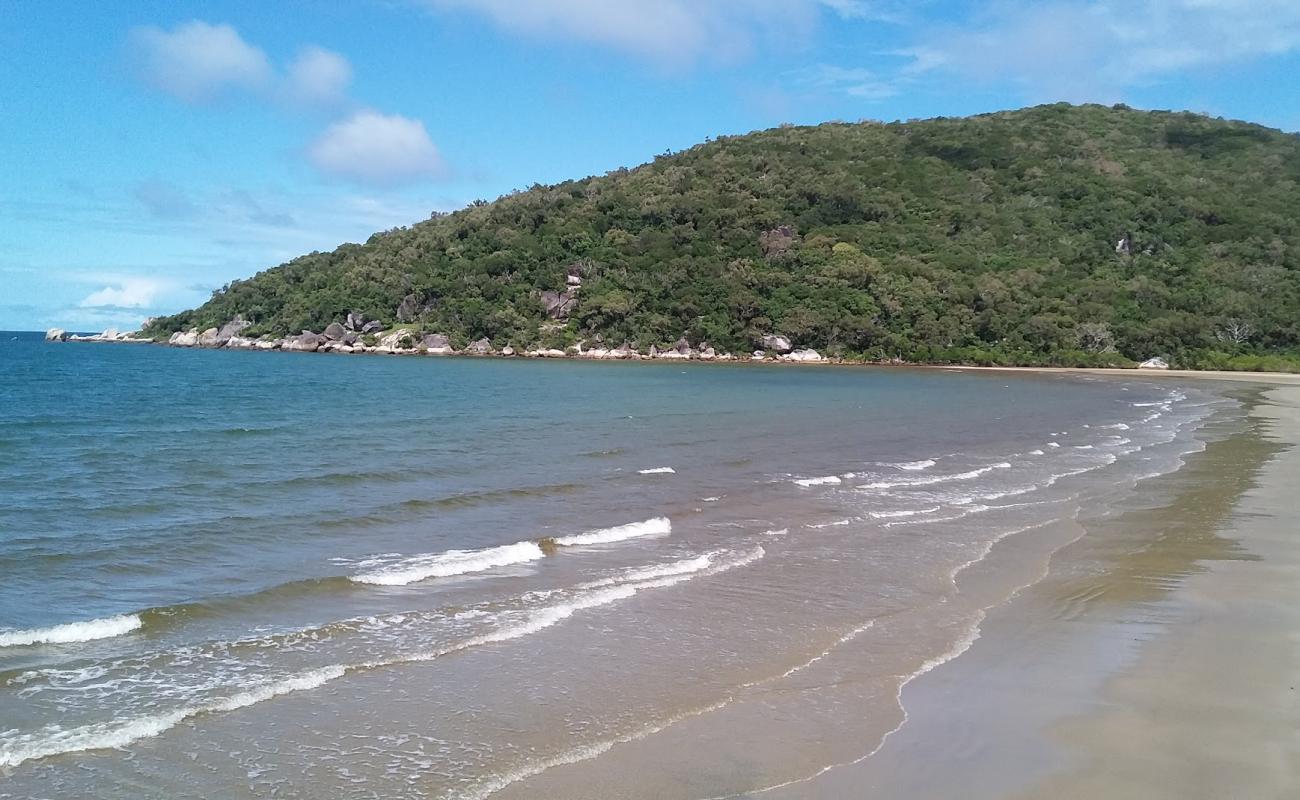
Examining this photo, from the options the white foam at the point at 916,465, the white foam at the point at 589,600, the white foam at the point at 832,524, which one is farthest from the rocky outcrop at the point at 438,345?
the white foam at the point at 589,600

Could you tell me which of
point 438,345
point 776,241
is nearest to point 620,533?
point 438,345

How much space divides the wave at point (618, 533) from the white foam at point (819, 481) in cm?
521

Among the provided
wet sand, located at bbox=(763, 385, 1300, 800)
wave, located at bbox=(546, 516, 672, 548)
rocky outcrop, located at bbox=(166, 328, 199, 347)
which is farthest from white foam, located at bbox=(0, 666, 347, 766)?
rocky outcrop, located at bbox=(166, 328, 199, 347)

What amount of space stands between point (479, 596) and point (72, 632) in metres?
3.90

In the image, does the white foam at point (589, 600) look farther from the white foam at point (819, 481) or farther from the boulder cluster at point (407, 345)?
the boulder cluster at point (407, 345)

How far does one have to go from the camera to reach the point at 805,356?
95750 millimetres

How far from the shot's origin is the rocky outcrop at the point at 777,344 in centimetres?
9675

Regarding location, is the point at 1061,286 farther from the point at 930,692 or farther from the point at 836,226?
the point at 930,692

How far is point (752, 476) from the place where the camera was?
20.1m

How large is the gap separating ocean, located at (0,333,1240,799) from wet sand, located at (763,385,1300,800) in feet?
1.51

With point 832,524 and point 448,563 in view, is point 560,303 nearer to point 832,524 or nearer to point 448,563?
point 832,524

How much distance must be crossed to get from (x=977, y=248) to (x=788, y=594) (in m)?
107

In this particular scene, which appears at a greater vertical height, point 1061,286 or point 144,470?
point 1061,286

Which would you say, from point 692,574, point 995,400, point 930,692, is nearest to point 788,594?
point 692,574
